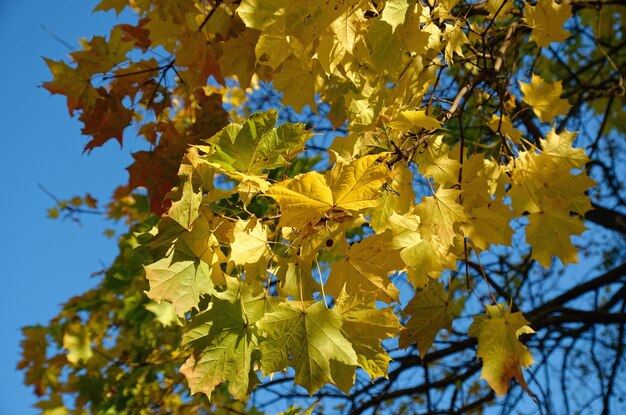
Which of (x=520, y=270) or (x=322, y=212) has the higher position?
(x=520, y=270)

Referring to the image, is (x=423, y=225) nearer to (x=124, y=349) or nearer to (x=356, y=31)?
(x=356, y=31)

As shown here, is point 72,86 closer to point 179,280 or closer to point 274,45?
point 274,45

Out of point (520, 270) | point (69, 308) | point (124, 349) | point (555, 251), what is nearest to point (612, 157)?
point (520, 270)

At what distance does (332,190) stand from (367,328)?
376mm

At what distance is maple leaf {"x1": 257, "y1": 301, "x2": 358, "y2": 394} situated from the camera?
1278mm

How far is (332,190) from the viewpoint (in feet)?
4.00

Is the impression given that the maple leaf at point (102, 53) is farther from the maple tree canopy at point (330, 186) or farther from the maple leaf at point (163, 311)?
the maple leaf at point (163, 311)

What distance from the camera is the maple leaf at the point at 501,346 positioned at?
159cm

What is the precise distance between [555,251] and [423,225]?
27.6 inches

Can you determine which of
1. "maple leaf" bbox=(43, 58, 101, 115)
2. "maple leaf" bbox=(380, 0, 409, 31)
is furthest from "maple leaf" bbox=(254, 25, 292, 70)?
"maple leaf" bbox=(43, 58, 101, 115)

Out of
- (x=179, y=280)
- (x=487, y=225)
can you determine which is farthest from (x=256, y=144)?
(x=487, y=225)

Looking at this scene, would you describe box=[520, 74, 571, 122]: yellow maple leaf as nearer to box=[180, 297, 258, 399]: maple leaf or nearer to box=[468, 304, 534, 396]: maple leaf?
box=[468, 304, 534, 396]: maple leaf

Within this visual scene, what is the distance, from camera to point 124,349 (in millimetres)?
3549

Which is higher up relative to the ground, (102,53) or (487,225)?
(102,53)
